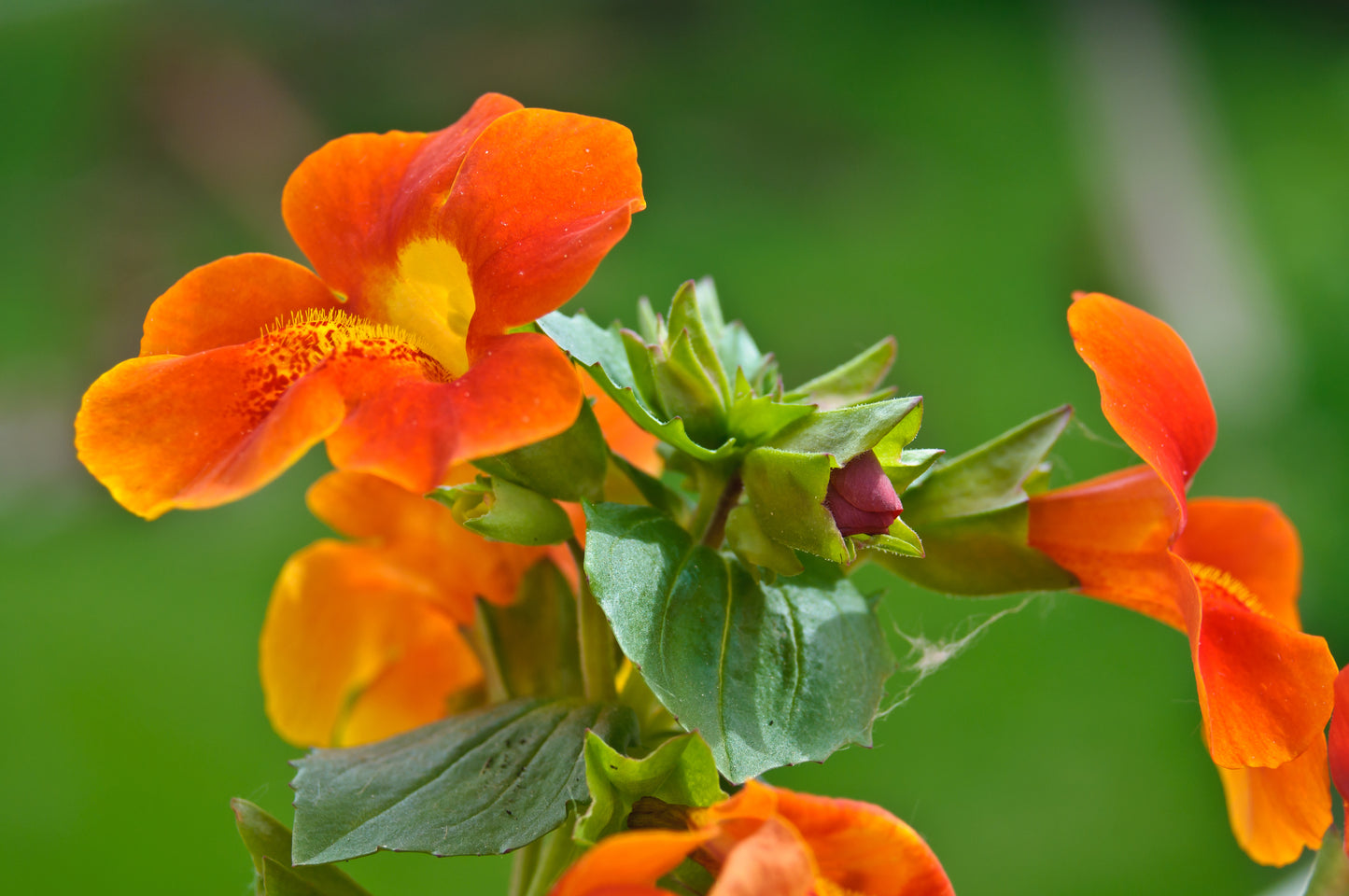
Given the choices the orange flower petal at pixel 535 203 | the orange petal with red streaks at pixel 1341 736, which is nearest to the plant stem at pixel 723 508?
the orange flower petal at pixel 535 203

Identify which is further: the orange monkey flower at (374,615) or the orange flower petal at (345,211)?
the orange monkey flower at (374,615)

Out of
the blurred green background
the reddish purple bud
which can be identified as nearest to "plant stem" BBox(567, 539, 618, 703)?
the reddish purple bud

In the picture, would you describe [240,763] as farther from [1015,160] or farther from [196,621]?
[1015,160]

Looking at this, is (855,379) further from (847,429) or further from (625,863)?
(625,863)

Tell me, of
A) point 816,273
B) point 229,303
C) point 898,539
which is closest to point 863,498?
point 898,539

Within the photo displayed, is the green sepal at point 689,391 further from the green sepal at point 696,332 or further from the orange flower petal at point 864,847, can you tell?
the orange flower petal at point 864,847

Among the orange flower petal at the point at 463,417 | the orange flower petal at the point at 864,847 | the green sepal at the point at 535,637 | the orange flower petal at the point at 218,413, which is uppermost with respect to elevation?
the orange flower petal at the point at 218,413

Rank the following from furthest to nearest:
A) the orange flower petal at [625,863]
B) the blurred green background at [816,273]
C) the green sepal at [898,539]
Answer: the blurred green background at [816,273] → the green sepal at [898,539] → the orange flower petal at [625,863]
